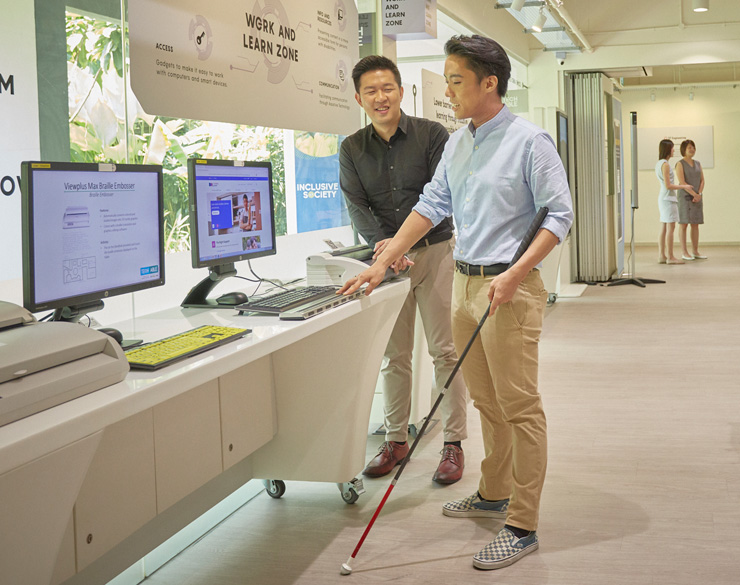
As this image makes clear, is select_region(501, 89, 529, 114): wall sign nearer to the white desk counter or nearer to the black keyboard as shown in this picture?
the white desk counter

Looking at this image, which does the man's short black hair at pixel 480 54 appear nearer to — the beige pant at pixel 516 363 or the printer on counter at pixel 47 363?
the beige pant at pixel 516 363

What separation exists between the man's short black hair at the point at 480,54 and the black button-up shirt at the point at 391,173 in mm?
1004

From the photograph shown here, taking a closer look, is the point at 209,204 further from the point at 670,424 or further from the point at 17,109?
the point at 670,424

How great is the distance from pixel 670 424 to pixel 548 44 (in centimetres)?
646

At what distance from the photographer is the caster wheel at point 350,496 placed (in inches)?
141

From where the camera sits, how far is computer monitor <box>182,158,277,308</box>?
2959 millimetres

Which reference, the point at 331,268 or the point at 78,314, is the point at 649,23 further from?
the point at 78,314

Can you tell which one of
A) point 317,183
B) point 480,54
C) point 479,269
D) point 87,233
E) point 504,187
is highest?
point 480,54

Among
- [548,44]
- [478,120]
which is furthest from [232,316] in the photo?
[548,44]

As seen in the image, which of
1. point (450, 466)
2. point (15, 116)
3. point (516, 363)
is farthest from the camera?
point (450, 466)

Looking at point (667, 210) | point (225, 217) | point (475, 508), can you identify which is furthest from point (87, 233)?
point (667, 210)

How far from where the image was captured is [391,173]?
4.01 metres

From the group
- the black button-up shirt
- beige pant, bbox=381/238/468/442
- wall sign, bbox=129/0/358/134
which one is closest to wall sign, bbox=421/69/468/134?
wall sign, bbox=129/0/358/134

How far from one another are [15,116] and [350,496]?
77.5 inches
